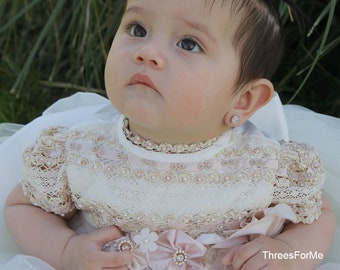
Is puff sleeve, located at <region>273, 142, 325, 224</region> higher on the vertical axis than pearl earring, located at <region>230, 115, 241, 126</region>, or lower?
lower

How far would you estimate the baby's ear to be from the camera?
1120 mm

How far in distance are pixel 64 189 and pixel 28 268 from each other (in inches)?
6.1

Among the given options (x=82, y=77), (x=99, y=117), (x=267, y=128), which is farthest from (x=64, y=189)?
(x=82, y=77)

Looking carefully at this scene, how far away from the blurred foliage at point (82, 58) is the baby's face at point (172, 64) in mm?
727

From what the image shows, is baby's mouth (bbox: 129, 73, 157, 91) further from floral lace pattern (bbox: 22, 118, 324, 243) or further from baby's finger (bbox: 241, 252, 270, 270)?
baby's finger (bbox: 241, 252, 270, 270)

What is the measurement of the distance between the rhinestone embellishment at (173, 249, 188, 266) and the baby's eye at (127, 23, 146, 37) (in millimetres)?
383

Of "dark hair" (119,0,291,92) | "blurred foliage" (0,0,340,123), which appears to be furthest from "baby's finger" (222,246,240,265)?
"blurred foliage" (0,0,340,123)

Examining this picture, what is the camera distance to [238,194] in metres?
1.12

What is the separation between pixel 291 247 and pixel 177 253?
0.21 meters

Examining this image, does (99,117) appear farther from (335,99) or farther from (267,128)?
(335,99)

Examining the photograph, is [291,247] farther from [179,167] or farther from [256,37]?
[256,37]

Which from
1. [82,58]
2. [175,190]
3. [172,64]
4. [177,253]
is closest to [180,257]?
[177,253]

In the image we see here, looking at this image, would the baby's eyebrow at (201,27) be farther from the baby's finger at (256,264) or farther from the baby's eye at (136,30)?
the baby's finger at (256,264)

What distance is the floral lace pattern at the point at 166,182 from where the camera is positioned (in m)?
1.11
